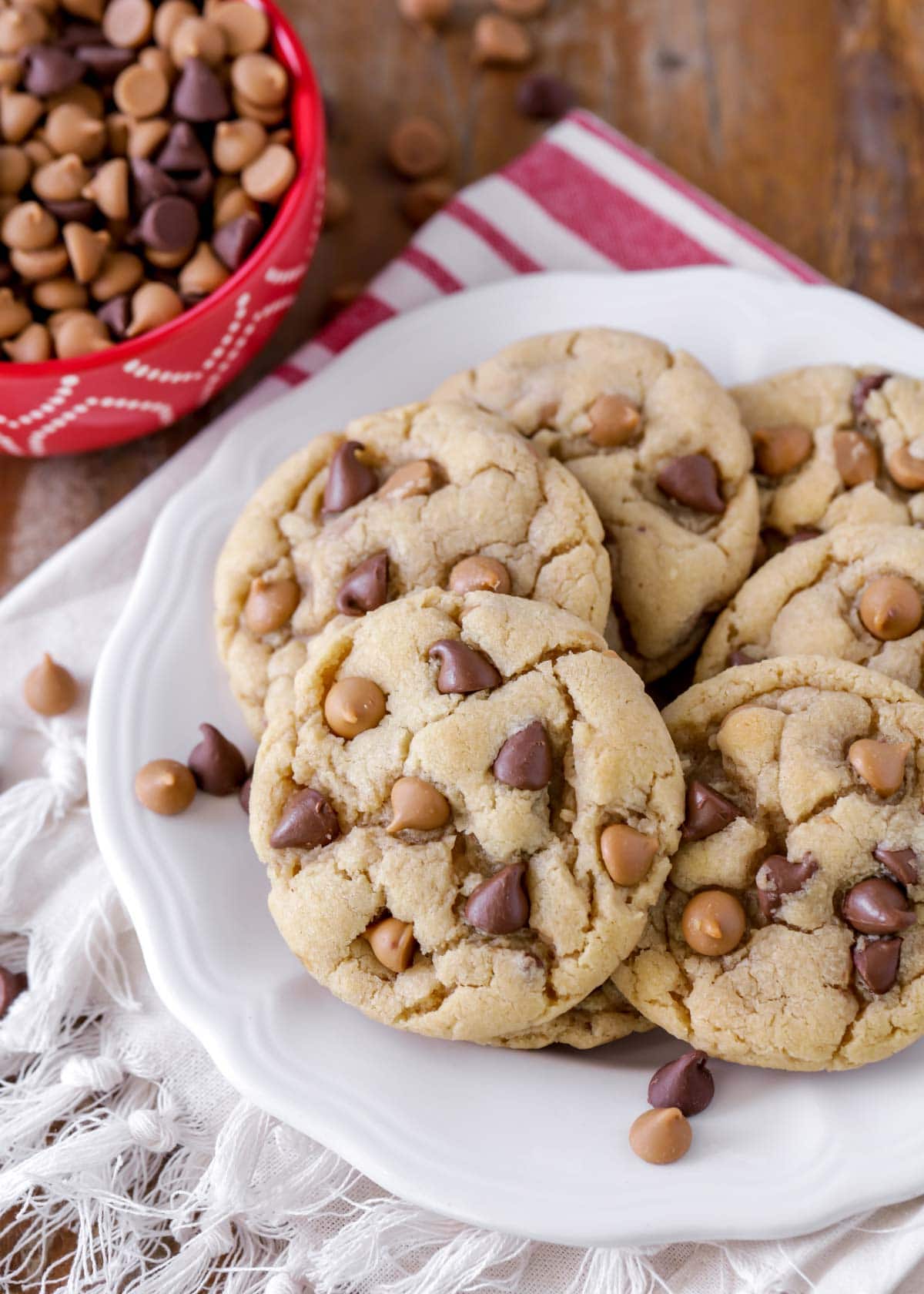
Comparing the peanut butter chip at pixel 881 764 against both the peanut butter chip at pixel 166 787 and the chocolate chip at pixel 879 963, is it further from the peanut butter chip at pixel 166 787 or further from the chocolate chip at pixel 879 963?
the peanut butter chip at pixel 166 787

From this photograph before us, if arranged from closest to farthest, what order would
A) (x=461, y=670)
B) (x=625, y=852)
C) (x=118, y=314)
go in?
(x=625, y=852) → (x=461, y=670) → (x=118, y=314)

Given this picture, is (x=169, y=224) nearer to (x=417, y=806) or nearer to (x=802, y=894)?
(x=417, y=806)

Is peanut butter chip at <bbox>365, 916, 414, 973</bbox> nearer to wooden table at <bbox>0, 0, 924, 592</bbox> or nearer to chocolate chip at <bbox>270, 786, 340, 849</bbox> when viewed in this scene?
chocolate chip at <bbox>270, 786, 340, 849</bbox>

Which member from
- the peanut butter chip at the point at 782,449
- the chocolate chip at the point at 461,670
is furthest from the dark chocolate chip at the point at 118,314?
the peanut butter chip at the point at 782,449

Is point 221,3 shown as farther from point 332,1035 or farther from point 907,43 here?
point 332,1035

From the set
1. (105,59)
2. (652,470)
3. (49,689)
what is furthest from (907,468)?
(105,59)

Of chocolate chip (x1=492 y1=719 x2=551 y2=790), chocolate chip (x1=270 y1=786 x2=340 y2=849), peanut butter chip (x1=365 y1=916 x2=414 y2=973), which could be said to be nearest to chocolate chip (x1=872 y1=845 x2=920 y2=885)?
chocolate chip (x1=492 y1=719 x2=551 y2=790)
